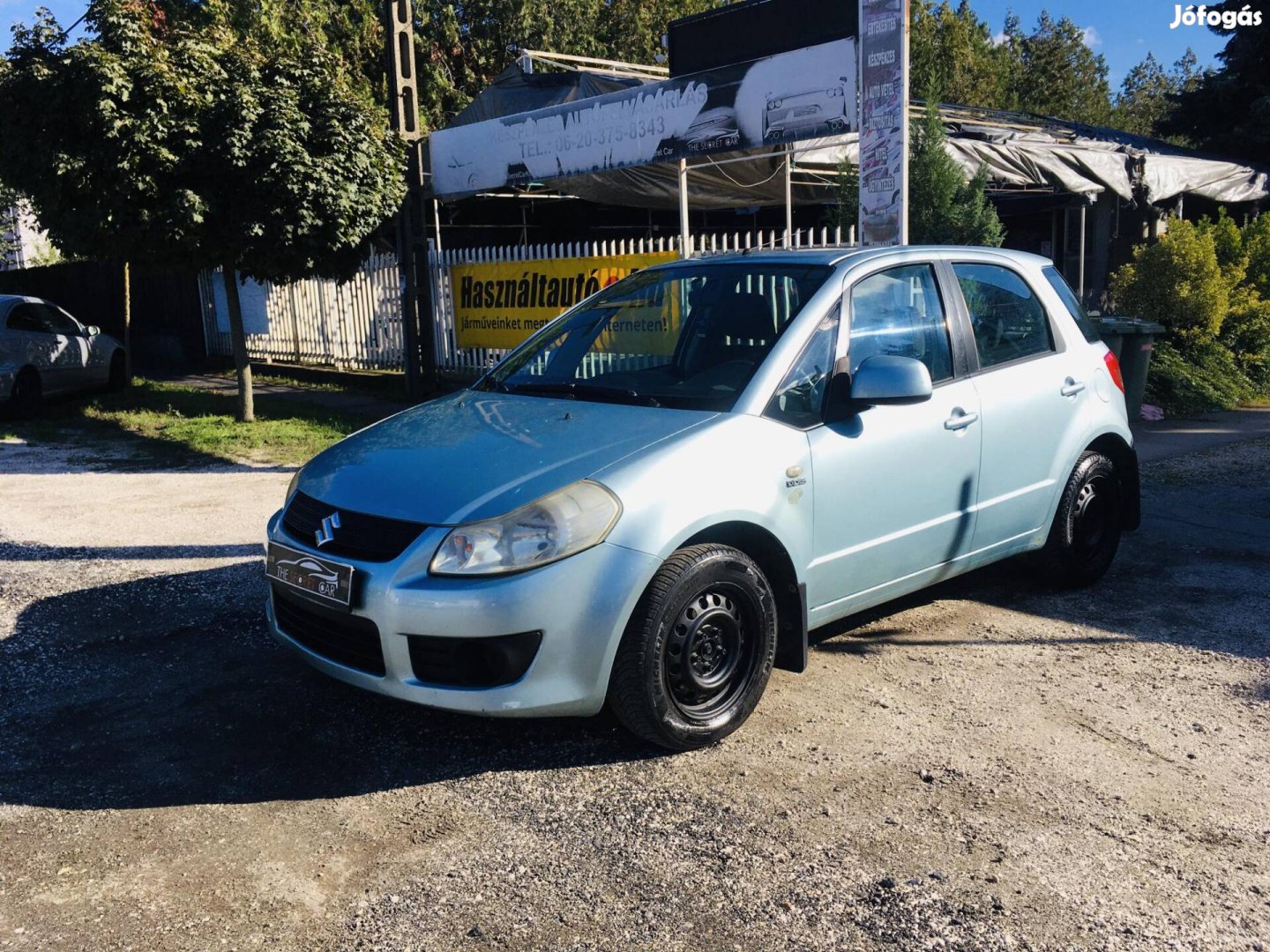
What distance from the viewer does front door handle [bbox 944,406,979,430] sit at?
15.4 ft

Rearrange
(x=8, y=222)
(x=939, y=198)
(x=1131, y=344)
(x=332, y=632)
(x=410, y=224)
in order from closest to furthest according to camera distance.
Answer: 1. (x=332, y=632)
2. (x=1131, y=344)
3. (x=939, y=198)
4. (x=410, y=224)
5. (x=8, y=222)

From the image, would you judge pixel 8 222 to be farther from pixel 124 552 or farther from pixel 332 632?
A: pixel 332 632

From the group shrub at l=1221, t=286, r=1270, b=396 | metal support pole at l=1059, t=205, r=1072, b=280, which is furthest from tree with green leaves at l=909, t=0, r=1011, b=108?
shrub at l=1221, t=286, r=1270, b=396

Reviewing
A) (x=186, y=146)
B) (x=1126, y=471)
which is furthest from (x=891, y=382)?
(x=186, y=146)

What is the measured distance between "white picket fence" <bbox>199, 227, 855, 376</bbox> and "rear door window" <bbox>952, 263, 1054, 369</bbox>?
16.0 feet

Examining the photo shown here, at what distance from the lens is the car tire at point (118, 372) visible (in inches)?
587

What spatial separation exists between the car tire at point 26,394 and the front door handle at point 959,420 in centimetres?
1142

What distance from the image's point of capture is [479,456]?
3934 mm

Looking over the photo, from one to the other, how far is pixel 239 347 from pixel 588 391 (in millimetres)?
8330

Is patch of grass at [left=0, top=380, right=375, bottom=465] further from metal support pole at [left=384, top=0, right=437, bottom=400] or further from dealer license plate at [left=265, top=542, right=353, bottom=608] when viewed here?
dealer license plate at [left=265, top=542, right=353, bottom=608]

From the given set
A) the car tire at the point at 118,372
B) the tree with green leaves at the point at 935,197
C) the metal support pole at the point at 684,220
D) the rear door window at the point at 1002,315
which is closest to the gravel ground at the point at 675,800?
the rear door window at the point at 1002,315

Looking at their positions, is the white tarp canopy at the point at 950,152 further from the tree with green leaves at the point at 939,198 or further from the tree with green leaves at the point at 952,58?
the tree with green leaves at the point at 952,58

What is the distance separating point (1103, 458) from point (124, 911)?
483cm

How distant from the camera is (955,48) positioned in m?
37.7
